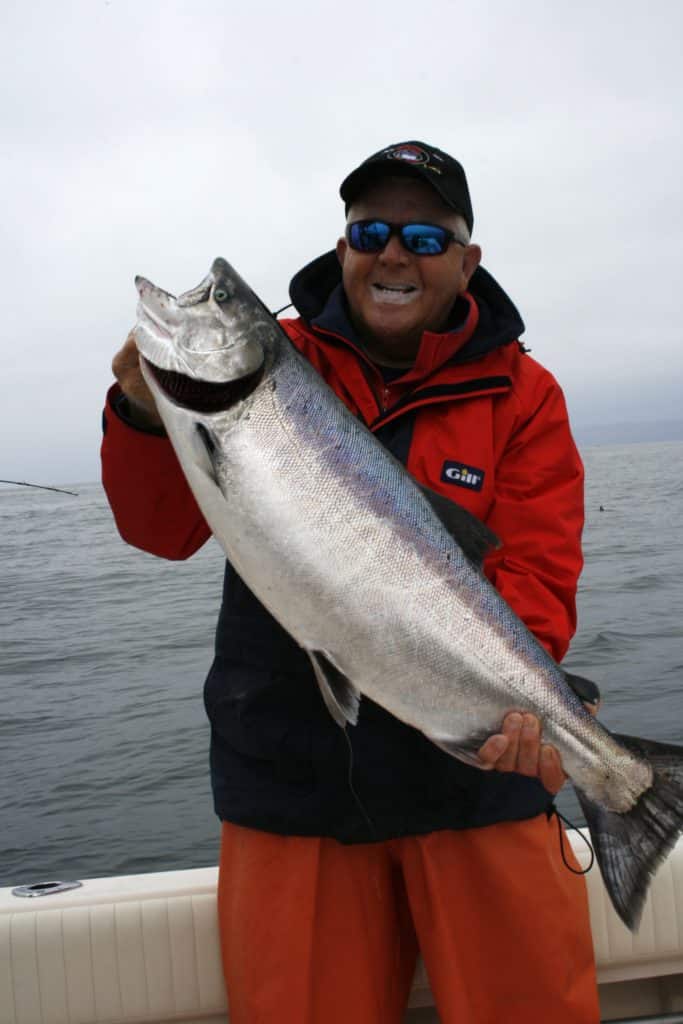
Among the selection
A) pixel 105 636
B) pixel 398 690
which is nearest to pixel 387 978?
pixel 398 690

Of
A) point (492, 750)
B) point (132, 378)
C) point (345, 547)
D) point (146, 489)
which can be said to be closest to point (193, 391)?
point (132, 378)

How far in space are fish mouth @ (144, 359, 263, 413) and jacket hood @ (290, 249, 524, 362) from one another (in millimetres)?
921

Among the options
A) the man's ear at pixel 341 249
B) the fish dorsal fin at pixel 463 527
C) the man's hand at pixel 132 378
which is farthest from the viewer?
the man's ear at pixel 341 249

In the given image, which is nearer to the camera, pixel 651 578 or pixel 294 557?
pixel 294 557

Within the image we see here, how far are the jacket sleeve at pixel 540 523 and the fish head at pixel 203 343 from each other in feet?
3.47

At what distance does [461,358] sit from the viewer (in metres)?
3.38

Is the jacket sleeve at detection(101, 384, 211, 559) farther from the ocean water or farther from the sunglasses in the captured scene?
the ocean water

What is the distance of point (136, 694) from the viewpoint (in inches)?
449

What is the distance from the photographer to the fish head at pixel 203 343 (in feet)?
8.80

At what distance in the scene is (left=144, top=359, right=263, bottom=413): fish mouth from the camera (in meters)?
2.69

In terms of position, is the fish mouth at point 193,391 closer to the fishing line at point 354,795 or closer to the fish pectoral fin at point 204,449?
the fish pectoral fin at point 204,449

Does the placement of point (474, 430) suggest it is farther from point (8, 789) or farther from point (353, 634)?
point (8, 789)

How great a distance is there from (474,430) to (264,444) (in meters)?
0.95

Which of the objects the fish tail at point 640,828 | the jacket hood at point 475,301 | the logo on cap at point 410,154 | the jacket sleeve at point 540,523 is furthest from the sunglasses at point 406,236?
the fish tail at point 640,828
